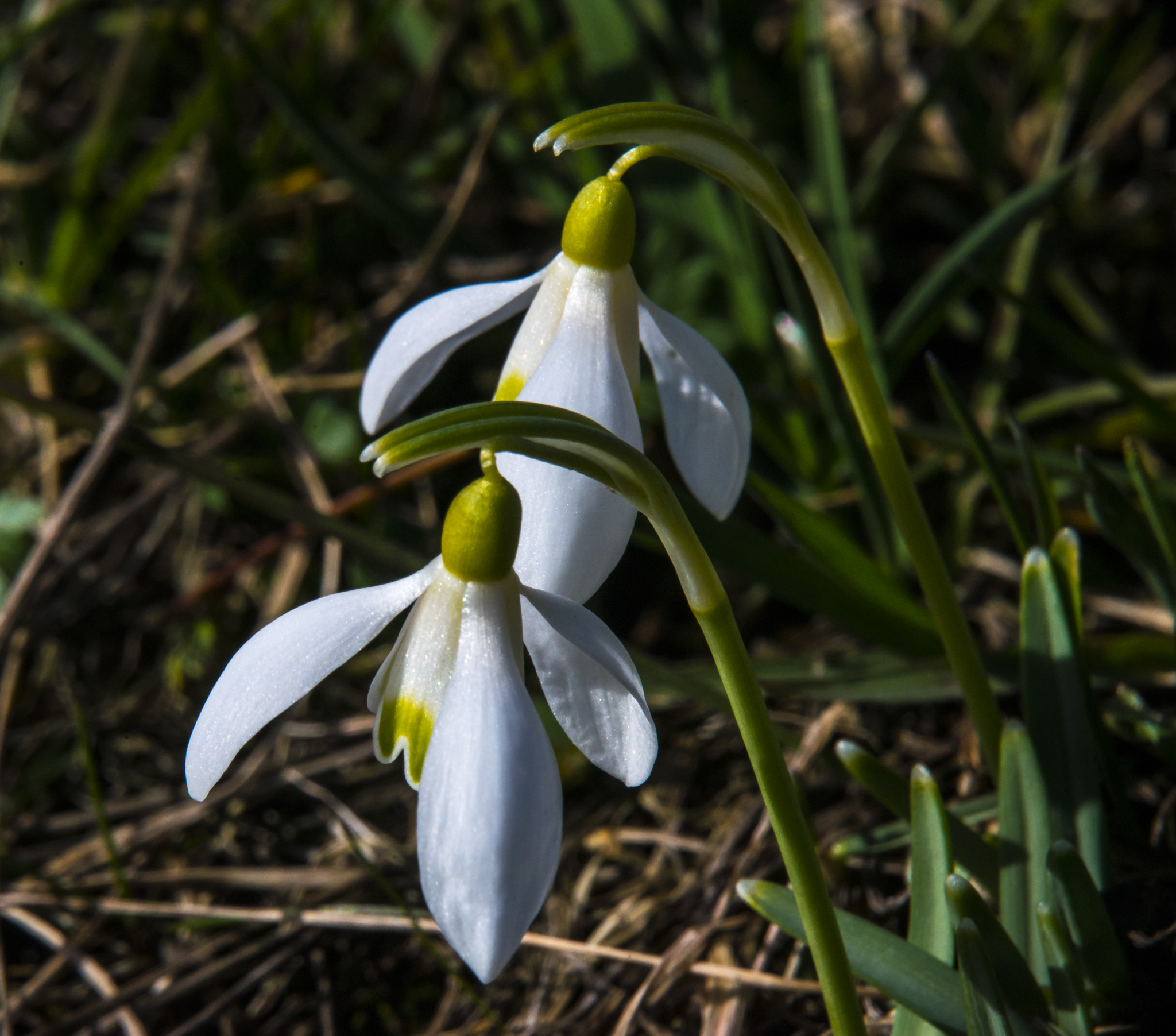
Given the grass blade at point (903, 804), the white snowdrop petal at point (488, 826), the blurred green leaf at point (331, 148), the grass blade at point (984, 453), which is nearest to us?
the white snowdrop petal at point (488, 826)

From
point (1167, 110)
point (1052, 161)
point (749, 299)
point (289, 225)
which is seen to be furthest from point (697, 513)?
point (1167, 110)

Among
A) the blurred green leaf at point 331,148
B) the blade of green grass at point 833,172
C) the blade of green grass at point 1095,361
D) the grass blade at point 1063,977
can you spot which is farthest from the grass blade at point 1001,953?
the blurred green leaf at point 331,148

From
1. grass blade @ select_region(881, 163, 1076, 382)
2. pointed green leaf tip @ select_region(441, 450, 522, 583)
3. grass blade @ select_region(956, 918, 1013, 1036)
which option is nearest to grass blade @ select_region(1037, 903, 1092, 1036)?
grass blade @ select_region(956, 918, 1013, 1036)

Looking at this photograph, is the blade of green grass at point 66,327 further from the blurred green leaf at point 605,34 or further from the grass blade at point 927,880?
the grass blade at point 927,880

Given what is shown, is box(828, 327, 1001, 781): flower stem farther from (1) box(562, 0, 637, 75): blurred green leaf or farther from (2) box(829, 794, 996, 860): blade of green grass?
(1) box(562, 0, 637, 75): blurred green leaf

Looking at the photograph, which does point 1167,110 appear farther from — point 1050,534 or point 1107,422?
point 1050,534
